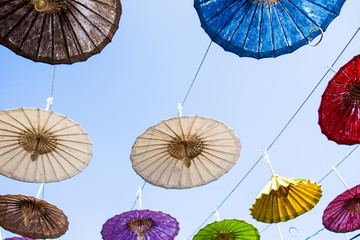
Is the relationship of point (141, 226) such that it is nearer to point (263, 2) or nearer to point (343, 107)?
point (343, 107)

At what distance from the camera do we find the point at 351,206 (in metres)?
7.21

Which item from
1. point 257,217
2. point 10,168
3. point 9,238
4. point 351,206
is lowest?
point 351,206

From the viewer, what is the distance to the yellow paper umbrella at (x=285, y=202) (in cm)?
656

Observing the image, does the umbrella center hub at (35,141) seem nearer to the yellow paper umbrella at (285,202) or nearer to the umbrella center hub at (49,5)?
the umbrella center hub at (49,5)

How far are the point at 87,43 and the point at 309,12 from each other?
12.0ft

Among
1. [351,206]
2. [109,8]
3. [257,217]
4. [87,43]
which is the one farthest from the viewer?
[351,206]

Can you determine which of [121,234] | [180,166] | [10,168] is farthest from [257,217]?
[10,168]

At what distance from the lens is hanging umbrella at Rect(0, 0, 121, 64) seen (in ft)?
13.4

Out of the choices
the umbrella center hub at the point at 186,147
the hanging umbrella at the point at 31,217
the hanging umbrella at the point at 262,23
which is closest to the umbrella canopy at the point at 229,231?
the umbrella center hub at the point at 186,147

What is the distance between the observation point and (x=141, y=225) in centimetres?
731

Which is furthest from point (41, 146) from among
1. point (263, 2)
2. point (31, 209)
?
point (263, 2)

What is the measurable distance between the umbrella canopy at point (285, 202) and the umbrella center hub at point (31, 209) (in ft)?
18.1

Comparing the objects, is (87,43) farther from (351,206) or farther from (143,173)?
(351,206)

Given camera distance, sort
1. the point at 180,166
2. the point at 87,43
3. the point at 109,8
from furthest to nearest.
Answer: the point at 180,166, the point at 87,43, the point at 109,8
